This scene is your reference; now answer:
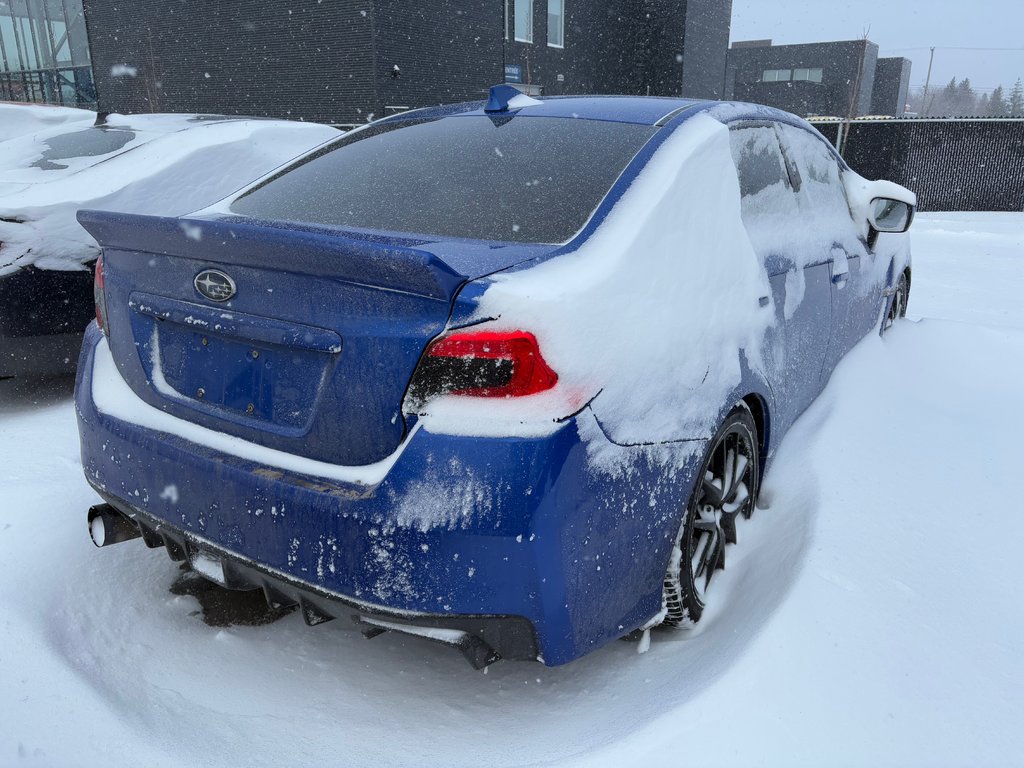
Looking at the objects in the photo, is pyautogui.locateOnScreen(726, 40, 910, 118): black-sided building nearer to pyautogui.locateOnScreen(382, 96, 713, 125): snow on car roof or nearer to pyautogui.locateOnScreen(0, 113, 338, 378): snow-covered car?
pyautogui.locateOnScreen(0, 113, 338, 378): snow-covered car

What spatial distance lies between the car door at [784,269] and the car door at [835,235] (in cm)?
9

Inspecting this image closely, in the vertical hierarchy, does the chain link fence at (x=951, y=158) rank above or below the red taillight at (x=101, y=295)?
below

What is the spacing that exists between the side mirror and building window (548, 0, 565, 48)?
23.9 m

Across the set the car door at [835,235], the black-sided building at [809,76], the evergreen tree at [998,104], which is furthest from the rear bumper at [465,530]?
the evergreen tree at [998,104]

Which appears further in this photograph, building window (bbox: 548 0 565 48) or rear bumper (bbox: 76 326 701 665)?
building window (bbox: 548 0 565 48)

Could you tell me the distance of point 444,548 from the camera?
172 cm

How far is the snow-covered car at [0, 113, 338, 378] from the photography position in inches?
153

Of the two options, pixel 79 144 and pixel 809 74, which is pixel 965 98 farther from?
pixel 79 144

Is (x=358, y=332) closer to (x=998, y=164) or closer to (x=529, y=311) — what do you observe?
(x=529, y=311)

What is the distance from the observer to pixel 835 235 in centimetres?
362

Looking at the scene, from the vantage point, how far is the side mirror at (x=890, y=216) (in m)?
3.98

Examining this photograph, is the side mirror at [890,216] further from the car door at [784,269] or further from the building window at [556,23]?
the building window at [556,23]

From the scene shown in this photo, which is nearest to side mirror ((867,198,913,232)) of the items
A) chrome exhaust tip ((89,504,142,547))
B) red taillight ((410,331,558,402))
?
red taillight ((410,331,558,402))

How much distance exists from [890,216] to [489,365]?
314 centimetres
